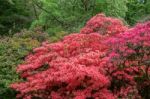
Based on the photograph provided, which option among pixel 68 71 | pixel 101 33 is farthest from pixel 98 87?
pixel 101 33

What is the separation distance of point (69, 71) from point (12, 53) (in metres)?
3.57

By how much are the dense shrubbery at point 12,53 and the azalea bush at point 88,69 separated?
1.77 ft

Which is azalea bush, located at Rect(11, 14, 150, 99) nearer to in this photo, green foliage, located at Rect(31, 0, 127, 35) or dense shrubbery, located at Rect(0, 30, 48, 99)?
dense shrubbery, located at Rect(0, 30, 48, 99)

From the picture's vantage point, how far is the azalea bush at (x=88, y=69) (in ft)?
38.4

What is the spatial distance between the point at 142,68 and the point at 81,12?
8.75m

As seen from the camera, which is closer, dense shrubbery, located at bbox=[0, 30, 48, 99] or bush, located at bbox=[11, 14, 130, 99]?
bush, located at bbox=[11, 14, 130, 99]

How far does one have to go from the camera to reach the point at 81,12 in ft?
67.9

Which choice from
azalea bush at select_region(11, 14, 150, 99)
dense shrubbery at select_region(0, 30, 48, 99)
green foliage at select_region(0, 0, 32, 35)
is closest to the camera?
azalea bush at select_region(11, 14, 150, 99)

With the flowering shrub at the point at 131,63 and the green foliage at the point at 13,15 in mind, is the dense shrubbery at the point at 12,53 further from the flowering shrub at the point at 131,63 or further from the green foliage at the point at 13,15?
the green foliage at the point at 13,15

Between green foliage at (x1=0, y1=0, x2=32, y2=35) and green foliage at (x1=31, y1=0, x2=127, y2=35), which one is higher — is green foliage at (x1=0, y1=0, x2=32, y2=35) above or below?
below

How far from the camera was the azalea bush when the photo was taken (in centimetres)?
1170

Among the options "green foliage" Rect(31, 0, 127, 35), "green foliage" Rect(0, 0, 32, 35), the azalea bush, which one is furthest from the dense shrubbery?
"green foliage" Rect(0, 0, 32, 35)

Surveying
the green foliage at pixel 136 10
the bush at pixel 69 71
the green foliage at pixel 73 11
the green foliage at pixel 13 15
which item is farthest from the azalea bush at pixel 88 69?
the green foliage at pixel 136 10

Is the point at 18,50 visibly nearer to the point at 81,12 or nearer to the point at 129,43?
the point at 129,43
